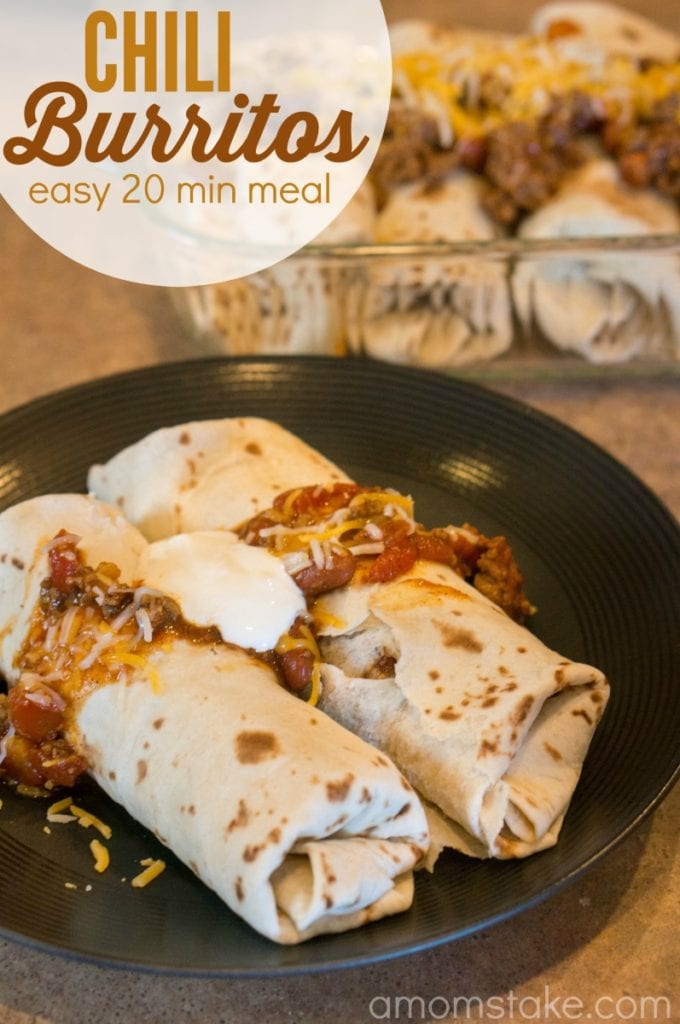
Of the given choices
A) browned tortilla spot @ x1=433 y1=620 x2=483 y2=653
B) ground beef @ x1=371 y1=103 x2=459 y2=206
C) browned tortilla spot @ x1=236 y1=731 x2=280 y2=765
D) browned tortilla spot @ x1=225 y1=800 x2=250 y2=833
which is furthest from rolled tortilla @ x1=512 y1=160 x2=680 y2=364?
browned tortilla spot @ x1=225 y1=800 x2=250 y2=833

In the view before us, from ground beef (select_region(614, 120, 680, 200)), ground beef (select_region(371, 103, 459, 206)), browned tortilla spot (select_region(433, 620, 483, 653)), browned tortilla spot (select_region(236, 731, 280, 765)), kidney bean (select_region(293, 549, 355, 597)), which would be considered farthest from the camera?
ground beef (select_region(371, 103, 459, 206))

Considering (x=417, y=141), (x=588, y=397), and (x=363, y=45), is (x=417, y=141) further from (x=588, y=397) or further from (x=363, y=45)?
(x=588, y=397)

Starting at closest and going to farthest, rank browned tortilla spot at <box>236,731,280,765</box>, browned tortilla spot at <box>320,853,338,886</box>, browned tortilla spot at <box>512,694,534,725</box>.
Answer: browned tortilla spot at <box>320,853,338,886</box>, browned tortilla spot at <box>236,731,280,765</box>, browned tortilla spot at <box>512,694,534,725</box>

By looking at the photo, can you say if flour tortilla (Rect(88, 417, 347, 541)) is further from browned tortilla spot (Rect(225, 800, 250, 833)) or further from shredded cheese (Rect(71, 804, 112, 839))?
browned tortilla spot (Rect(225, 800, 250, 833))

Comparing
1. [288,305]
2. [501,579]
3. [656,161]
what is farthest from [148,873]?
[656,161]

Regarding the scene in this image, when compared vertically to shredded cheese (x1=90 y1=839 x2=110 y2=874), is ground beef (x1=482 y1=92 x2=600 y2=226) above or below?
above

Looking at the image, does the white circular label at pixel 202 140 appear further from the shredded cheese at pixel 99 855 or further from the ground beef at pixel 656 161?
the shredded cheese at pixel 99 855

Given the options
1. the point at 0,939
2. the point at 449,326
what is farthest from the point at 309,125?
the point at 0,939
